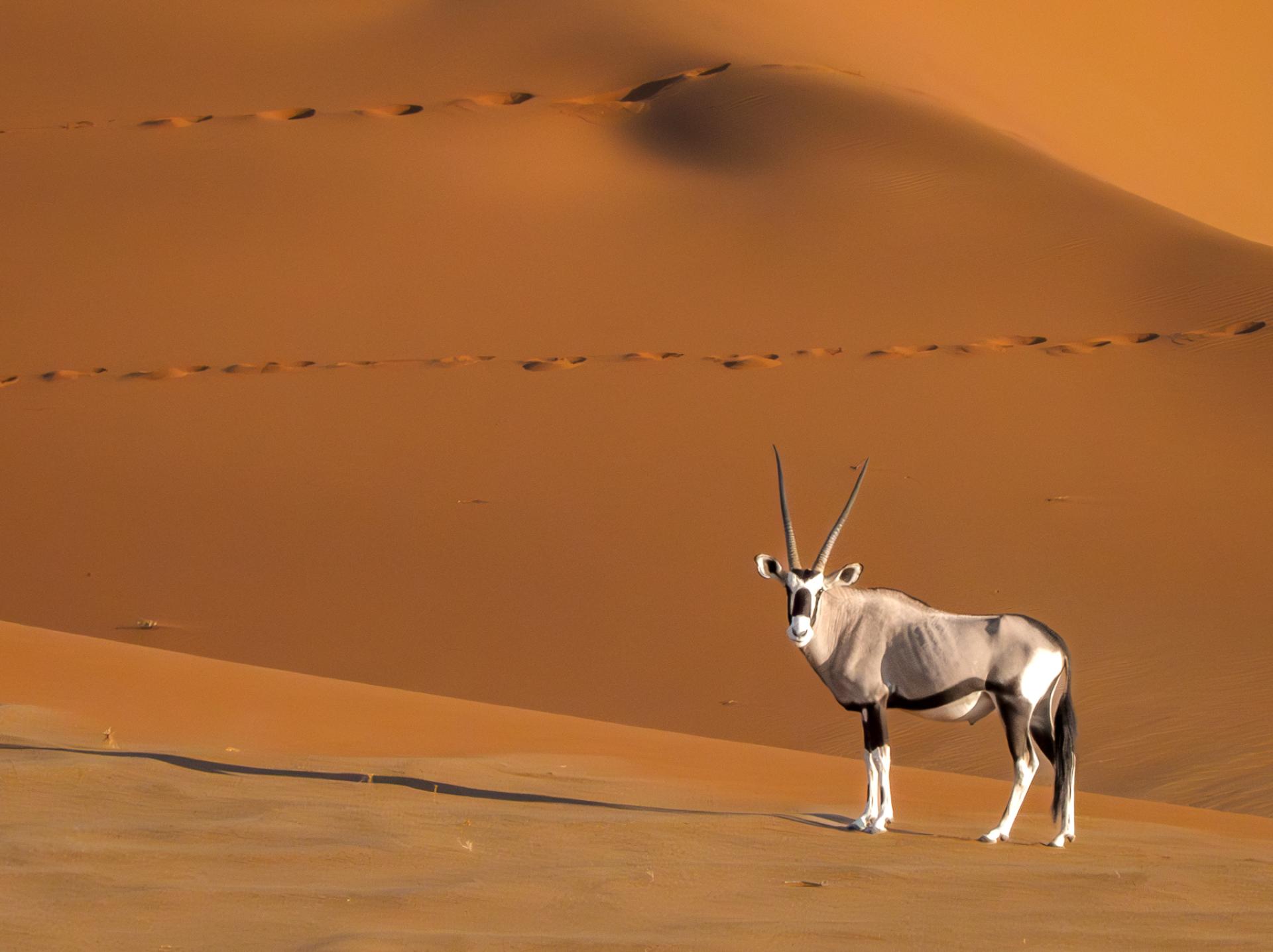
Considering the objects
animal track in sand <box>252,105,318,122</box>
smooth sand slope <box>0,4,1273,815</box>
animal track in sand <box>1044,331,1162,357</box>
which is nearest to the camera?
smooth sand slope <box>0,4,1273,815</box>

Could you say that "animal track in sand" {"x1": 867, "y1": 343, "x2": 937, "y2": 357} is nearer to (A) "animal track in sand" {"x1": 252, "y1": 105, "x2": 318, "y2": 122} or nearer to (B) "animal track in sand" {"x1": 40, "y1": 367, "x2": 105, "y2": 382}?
(B) "animal track in sand" {"x1": 40, "y1": 367, "x2": 105, "y2": 382}

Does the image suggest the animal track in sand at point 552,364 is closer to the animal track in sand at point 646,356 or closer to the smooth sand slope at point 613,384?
the smooth sand slope at point 613,384

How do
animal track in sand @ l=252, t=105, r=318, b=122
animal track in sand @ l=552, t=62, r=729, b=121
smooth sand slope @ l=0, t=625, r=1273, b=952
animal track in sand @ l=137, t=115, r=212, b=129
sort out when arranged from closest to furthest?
smooth sand slope @ l=0, t=625, r=1273, b=952
animal track in sand @ l=137, t=115, r=212, b=129
animal track in sand @ l=252, t=105, r=318, b=122
animal track in sand @ l=552, t=62, r=729, b=121

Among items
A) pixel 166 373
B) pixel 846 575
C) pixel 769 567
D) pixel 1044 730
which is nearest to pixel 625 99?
pixel 166 373

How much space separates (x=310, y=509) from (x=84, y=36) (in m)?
19.2

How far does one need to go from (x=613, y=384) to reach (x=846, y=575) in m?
11.4

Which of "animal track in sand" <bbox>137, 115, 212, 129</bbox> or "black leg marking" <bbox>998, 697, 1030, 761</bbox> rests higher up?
"animal track in sand" <bbox>137, 115, 212, 129</bbox>

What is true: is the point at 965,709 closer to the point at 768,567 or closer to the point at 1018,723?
the point at 1018,723

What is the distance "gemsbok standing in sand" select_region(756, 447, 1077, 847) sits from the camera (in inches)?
278

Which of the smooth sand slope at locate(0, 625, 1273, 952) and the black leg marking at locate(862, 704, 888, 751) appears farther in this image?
the black leg marking at locate(862, 704, 888, 751)

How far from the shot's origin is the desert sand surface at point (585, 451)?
6676 mm

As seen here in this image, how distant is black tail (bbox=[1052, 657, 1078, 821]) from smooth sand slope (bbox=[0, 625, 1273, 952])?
266 millimetres

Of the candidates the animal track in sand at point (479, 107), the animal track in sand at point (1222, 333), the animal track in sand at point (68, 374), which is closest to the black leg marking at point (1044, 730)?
the animal track in sand at point (1222, 333)

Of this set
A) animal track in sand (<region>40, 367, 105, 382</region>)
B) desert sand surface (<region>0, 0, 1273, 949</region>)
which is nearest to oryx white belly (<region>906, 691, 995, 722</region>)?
desert sand surface (<region>0, 0, 1273, 949</region>)
